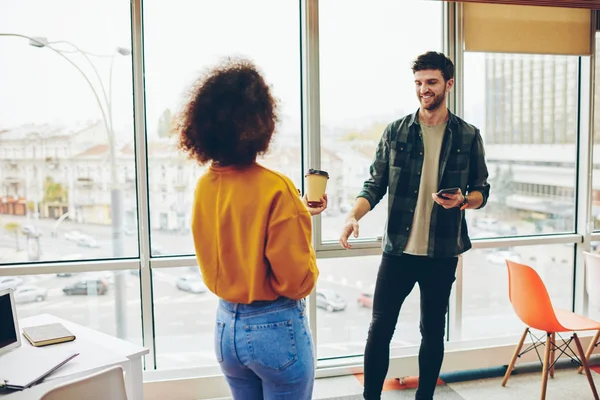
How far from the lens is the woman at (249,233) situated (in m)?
1.37

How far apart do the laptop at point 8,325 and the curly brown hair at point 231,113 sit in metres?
1.07

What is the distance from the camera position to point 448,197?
2.38 m

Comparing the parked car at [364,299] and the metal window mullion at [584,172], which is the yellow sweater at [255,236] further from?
the metal window mullion at [584,172]

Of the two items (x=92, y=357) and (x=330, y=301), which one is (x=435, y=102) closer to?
(x=330, y=301)

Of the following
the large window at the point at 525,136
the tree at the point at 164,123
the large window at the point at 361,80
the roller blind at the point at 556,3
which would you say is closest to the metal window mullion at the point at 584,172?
the large window at the point at 525,136

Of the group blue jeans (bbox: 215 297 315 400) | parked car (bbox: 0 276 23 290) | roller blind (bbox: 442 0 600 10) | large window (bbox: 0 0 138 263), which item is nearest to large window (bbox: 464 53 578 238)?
roller blind (bbox: 442 0 600 10)

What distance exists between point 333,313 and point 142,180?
1.39 metres

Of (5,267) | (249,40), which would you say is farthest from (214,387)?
(249,40)

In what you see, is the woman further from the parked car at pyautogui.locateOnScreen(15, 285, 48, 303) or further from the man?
the parked car at pyautogui.locateOnScreen(15, 285, 48, 303)

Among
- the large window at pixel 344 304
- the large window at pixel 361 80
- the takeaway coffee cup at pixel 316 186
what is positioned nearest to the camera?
the takeaway coffee cup at pixel 316 186

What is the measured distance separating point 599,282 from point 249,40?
101 inches

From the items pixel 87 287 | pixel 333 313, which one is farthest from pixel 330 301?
pixel 87 287

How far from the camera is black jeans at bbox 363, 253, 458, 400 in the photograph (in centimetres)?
255

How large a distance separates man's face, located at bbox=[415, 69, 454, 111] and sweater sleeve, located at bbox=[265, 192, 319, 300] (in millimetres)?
1410
